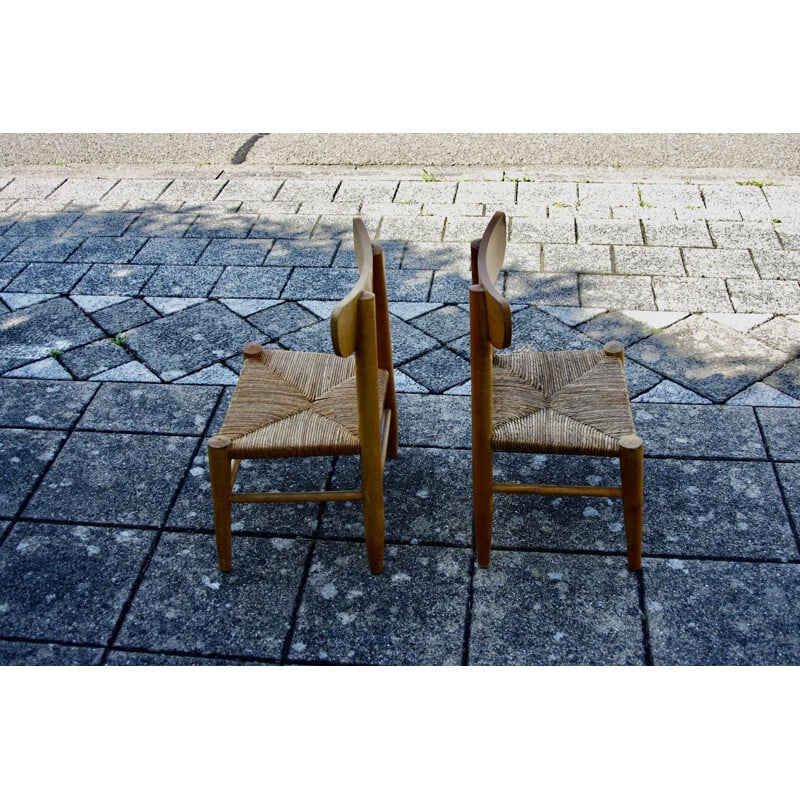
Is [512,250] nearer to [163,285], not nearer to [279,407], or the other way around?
[163,285]

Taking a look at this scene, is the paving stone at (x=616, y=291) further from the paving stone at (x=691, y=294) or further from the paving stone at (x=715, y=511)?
the paving stone at (x=715, y=511)

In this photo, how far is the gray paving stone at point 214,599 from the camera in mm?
2775

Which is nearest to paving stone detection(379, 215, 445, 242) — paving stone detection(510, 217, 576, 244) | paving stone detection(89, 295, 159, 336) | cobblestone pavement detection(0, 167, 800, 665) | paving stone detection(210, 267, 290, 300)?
cobblestone pavement detection(0, 167, 800, 665)

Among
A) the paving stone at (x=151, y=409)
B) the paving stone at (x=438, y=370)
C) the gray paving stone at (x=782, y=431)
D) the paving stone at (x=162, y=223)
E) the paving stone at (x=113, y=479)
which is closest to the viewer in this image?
the paving stone at (x=113, y=479)

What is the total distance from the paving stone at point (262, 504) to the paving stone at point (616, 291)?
1868 mm

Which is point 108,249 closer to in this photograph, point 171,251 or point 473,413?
point 171,251

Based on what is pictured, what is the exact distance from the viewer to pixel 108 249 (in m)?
5.33

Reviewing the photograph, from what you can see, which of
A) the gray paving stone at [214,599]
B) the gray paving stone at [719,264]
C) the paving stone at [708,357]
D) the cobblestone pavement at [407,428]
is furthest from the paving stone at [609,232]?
the gray paving stone at [214,599]

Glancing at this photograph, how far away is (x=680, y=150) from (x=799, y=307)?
101 inches

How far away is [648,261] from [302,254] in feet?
6.63

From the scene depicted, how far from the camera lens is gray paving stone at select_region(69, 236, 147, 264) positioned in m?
5.21

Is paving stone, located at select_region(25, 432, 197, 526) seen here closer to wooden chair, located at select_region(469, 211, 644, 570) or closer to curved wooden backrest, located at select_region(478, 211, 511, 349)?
wooden chair, located at select_region(469, 211, 644, 570)

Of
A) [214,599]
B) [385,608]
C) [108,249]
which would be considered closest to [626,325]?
[385,608]

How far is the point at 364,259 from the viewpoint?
8.59 ft
